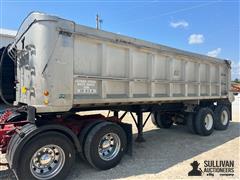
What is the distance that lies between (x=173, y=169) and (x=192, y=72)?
3.77 metres

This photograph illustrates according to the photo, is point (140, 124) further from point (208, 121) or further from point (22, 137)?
point (22, 137)

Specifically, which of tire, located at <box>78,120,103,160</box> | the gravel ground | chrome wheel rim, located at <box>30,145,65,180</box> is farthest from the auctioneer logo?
chrome wheel rim, located at <box>30,145,65,180</box>

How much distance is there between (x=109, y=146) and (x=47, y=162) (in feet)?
4.69

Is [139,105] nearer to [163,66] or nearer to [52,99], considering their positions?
[163,66]

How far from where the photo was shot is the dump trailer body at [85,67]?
4.23 meters

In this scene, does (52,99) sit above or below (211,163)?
above

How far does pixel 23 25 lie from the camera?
5035 millimetres

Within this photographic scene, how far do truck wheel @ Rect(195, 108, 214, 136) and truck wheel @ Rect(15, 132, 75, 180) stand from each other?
16.9ft

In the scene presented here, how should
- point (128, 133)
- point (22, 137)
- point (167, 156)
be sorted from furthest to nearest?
point (167, 156) < point (128, 133) < point (22, 137)

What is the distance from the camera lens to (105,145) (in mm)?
5105

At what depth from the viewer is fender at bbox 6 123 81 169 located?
3.92 m

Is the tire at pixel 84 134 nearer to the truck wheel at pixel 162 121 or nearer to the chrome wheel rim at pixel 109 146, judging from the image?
the chrome wheel rim at pixel 109 146

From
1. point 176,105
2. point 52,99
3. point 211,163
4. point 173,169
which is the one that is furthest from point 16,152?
point 176,105

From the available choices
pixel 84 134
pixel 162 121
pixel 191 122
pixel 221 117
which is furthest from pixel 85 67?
pixel 221 117
